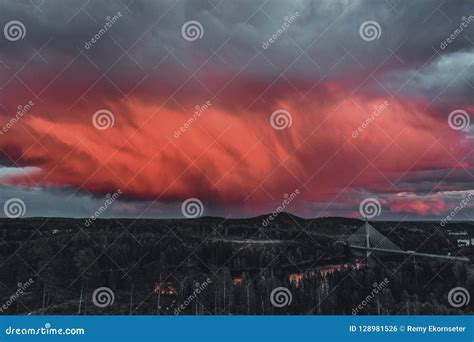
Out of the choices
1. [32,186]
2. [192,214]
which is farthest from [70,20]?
[192,214]

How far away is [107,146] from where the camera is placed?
14.3 metres

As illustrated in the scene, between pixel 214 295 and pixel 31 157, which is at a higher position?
pixel 31 157

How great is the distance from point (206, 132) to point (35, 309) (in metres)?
7.67

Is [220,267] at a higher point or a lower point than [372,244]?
lower

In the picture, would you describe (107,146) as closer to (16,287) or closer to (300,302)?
(16,287)

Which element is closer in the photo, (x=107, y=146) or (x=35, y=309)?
(x=35, y=309)

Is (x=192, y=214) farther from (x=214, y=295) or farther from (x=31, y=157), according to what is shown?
(x=31, y=157)

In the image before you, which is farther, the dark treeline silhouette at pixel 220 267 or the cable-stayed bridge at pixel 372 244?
the cable-stayed bridge at pixel 372 244

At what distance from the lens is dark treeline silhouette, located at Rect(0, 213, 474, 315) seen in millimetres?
13734

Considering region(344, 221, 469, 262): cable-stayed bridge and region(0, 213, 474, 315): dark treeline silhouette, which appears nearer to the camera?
region(0, 213, 474, 315): dark treeline silhouette

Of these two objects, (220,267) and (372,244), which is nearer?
(220,267)

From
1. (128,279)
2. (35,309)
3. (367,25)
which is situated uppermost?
(367,25)

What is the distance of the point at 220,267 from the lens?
14.2 metres

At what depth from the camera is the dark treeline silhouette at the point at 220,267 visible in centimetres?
1373
